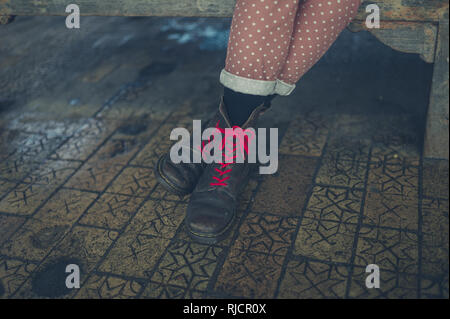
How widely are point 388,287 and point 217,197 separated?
690 millimetres

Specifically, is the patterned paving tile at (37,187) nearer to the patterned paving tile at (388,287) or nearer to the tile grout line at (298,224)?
the tile grout line at (298,224)

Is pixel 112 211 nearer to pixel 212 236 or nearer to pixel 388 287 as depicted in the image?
pixel 212 236

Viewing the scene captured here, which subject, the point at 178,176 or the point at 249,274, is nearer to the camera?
the point at 249,274

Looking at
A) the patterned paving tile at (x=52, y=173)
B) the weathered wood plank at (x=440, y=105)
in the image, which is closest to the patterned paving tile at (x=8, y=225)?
the patterned paving tile at (x=52, y=173)

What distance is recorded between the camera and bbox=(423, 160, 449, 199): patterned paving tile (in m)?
1.62

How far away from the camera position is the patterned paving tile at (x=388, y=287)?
1.27 m

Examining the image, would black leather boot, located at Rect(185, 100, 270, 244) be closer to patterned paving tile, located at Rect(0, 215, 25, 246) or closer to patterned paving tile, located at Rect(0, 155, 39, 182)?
patterned paving tile, located at Rect(0, 215, 25, 246)

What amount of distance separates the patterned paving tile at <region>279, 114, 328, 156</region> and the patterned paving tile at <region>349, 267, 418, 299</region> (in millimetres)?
733

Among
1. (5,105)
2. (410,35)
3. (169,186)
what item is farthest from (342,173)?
(5,105)

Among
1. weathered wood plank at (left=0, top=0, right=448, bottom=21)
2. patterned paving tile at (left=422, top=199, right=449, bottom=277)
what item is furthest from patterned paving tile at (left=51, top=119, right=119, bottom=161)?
patterned paving tile at (left=422, top=199, right=449, bottom=277)

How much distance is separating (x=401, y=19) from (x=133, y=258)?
1445 millimetres

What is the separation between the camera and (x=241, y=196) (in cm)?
175
